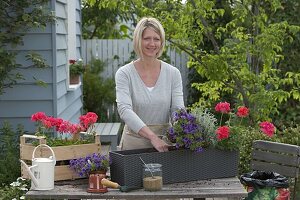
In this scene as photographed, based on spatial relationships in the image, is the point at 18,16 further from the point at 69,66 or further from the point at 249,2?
the point at 249,2

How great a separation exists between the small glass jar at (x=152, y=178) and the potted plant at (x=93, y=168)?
226mm

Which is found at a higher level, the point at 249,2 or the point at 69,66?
the point at 249,2

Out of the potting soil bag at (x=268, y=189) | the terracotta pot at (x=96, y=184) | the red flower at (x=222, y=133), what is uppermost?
the red flower at (x=222, y=133)

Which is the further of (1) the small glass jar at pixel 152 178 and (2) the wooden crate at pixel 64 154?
(2) the wooden crate at pixel 64 154

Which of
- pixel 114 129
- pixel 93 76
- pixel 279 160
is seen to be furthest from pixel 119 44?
pixel 279 160

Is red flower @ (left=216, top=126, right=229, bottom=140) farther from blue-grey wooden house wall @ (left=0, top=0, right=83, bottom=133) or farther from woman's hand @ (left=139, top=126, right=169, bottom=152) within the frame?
blue-grey wooden house wall @ (left=0, top=0, right=83, bottom=133)

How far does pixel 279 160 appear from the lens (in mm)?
4852

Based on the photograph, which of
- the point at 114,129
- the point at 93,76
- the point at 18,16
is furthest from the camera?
the point at 93,76

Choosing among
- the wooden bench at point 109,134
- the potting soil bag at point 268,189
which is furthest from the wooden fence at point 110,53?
the potting soil bag at point 268,189

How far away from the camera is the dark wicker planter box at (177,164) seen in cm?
362

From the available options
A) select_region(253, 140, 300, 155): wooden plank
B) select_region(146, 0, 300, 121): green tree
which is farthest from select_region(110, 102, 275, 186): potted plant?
select_region(146, 0, 300, 121): green tree

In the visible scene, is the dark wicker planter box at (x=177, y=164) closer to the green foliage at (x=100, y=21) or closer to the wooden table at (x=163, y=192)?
the wooden table at (x=163, y=192)

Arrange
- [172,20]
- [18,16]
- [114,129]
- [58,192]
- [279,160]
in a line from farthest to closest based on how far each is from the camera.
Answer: [114,129], [172,20], [18,16], [279,160], [58,192]

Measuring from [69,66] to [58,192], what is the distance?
15.3 feet
